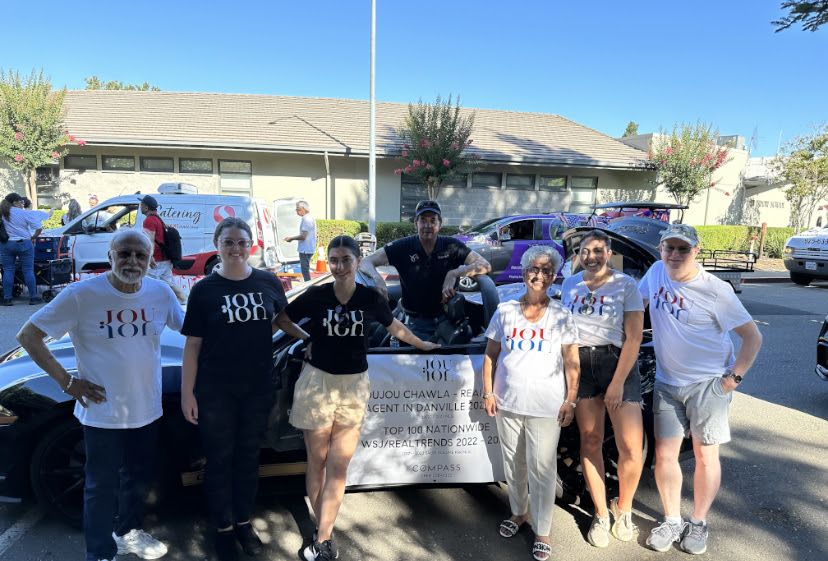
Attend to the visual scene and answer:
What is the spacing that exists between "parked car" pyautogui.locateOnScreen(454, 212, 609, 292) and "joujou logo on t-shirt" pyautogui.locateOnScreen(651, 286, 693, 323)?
305 inches

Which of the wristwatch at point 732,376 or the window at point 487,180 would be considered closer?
the wristwatch at point 732,376

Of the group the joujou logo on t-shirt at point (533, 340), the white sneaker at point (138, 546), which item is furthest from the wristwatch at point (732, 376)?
the white sneaker at point (138, 546)

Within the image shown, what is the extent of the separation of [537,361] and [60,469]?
8.38 ft

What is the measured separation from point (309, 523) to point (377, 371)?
3.25ft

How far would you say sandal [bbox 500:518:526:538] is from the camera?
9.39 feet

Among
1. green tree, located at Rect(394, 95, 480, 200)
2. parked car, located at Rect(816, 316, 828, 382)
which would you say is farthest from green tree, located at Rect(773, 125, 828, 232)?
parked car, located at Rect(816, 316, 828, 382)

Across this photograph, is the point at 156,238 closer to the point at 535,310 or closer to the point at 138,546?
the point at 138,546

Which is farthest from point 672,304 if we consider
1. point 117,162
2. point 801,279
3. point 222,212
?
point 117,162

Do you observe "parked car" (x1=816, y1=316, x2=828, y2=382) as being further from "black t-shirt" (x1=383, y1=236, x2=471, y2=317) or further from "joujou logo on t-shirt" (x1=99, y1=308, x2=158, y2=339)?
"joujou logo on t-shirt" (x1=99, y1=308, x2=158, y2=339)

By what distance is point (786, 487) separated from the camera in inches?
139

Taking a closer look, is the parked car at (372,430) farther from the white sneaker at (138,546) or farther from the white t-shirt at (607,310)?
the white t-shirt at (607,310)

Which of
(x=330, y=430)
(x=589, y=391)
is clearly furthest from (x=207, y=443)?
(x=589, y=391)

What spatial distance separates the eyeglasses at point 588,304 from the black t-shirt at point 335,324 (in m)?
1.09

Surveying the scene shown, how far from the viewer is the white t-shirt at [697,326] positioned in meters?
2.60
